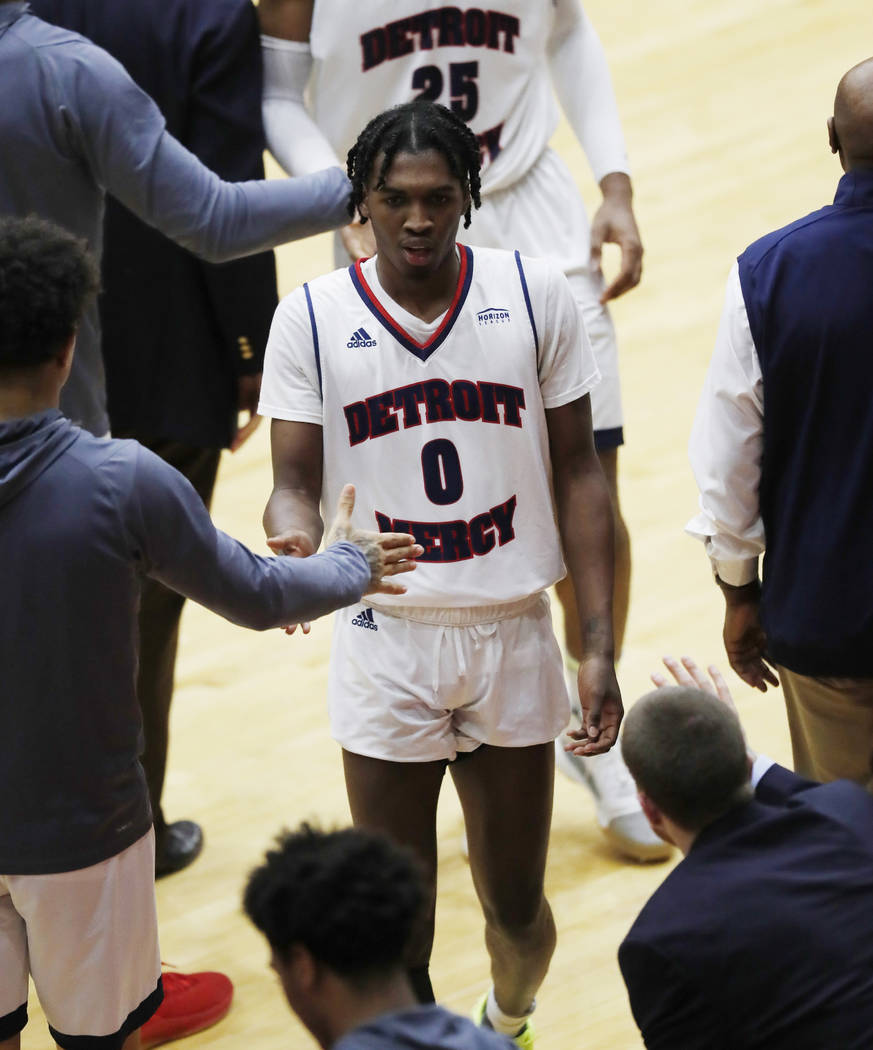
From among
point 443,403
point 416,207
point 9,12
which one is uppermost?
point 9,12

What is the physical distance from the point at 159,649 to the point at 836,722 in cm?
159

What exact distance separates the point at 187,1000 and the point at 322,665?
148 centimetres

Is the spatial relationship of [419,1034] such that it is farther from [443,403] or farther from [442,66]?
[442,66]

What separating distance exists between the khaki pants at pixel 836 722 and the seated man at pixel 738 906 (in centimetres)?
59

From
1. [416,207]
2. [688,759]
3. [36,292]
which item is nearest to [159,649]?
[416,207]

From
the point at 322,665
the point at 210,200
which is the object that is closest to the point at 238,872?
the point at 322,665

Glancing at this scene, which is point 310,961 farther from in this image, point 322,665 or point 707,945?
point 322,665

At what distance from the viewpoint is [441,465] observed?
278cm

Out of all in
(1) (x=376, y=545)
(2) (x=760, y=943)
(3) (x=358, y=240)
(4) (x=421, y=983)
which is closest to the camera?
(2) (x=760, y=943)

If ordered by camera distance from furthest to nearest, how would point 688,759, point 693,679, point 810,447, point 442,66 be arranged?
point 442,66, point 810,447, point 693,679, point 688,759

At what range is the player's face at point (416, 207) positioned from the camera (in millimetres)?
2699

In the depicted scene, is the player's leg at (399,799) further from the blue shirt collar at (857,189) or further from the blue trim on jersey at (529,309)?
the blue shirt collar at (857,189)

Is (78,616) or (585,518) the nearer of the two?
(78,616)

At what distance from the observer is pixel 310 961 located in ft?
5.72
